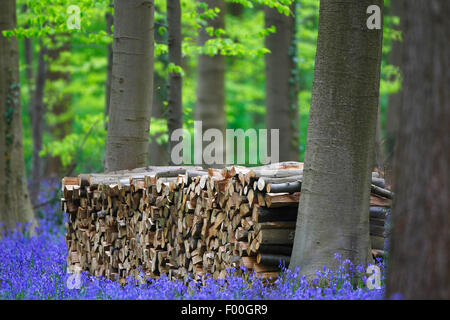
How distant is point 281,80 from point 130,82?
6.05 metres

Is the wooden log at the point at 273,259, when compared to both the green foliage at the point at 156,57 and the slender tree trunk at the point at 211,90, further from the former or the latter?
the slender tree trunk at the point at 211,90

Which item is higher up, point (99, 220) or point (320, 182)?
point (320, 182)

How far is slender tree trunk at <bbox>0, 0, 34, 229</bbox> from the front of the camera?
10.4 metres

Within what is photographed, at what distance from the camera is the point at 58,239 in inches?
420

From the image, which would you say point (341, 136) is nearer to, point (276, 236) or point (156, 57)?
point (276, 236)

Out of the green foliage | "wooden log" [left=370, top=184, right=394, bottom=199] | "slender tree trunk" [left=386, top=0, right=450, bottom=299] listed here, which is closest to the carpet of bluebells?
"wooden log" [left=370, top=184, right=394, bottom=199]

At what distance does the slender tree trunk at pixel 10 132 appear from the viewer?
1038cm

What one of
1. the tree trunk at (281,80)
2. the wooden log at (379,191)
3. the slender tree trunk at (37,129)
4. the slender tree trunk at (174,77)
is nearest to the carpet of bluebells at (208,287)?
the wooden log at (379,191)

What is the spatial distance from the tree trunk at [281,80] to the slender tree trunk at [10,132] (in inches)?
224

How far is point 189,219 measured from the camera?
612cm
